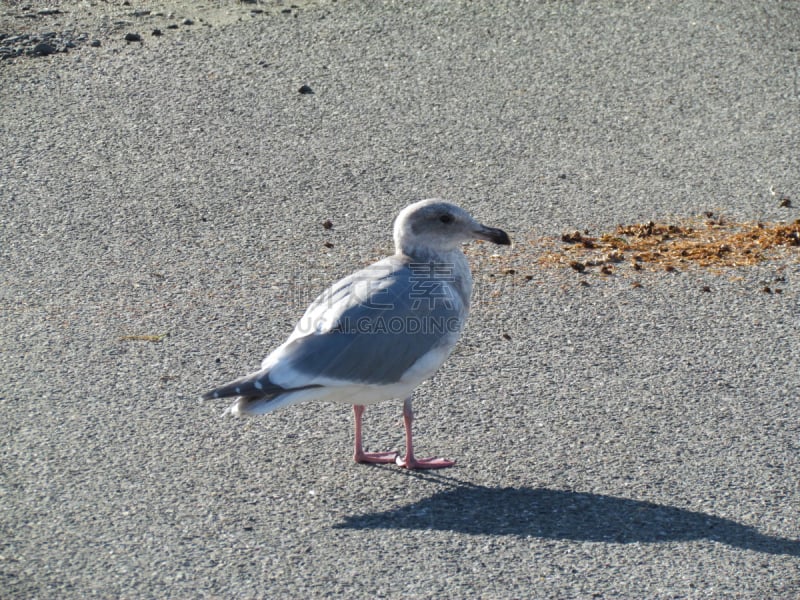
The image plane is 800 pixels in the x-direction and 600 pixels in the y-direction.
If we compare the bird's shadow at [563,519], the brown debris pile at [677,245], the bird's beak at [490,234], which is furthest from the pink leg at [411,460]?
the brown debris pile at [677,245]

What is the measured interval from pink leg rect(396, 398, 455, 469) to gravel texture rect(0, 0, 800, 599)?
0.20 ft

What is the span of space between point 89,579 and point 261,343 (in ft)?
7.05

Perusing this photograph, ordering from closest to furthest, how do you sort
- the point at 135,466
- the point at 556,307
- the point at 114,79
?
1. the point at 135,466
2. the point at 556,307
3. the point at 114,79

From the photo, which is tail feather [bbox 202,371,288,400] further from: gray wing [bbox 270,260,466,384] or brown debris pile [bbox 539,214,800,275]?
brown debris pile [bbox 539,214,800,275]

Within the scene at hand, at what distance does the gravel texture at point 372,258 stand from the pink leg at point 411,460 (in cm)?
6

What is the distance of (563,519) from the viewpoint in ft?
15.4

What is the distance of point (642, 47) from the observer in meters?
10.6

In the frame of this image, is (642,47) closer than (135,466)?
No

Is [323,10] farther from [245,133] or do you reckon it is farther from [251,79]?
[245,133]

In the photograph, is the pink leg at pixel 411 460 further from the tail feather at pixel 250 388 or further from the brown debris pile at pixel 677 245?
the brown debris pile at pixel 677 245

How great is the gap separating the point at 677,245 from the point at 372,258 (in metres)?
2.00

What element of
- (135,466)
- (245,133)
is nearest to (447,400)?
(135,466)

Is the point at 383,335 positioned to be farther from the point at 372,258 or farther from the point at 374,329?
the point at 372,258

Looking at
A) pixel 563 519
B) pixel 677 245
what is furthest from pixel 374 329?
pixel 677 245
